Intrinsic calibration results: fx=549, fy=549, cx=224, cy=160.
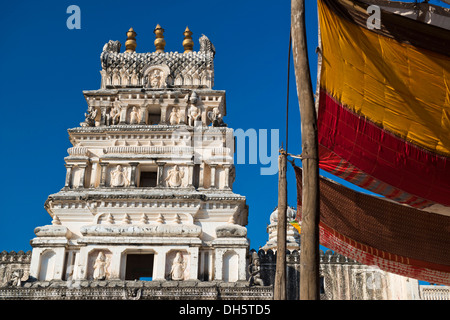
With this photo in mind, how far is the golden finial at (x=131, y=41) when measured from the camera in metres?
30.9

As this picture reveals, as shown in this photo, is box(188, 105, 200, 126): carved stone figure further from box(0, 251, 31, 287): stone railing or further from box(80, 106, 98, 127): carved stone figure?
box(0, 251, 31, 287): stone railing

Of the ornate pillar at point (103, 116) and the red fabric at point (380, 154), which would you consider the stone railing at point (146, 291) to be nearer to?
the red fabric at point (380, 154)

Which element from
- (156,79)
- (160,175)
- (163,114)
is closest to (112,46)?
(156,79)

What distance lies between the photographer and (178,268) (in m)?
22.3

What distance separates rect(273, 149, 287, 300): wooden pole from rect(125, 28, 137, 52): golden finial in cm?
1739

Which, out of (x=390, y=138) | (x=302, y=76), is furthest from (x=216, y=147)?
(x=302, y=76)

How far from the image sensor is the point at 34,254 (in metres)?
23.0

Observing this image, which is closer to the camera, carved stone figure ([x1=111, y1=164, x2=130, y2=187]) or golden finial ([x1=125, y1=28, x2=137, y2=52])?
carved stone figure ([x1=111, y1=164, x2=130, y2=187])

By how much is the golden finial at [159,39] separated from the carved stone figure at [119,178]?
337 inches

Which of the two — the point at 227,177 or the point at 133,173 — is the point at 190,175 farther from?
the point at 133,173

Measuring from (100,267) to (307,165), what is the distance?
607 inches

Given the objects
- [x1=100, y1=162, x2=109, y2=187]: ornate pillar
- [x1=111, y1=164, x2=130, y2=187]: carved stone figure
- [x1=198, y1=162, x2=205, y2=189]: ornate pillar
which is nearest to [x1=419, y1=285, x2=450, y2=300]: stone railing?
[x1=198, y1=162, x2=205, y2=189]: ornate pillar

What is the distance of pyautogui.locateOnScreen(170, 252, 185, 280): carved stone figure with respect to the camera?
2219 centimetres

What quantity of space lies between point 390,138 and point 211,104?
1437 cm
